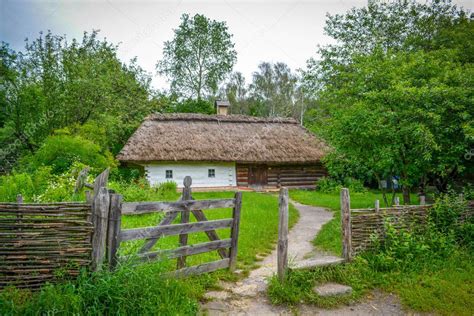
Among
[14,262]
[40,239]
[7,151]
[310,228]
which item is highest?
[7,151]

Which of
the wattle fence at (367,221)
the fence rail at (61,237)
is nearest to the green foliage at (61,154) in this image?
the fence rail at (61,237)

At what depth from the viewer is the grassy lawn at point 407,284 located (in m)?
4.36

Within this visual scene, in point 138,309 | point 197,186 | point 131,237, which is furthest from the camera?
point 197,186

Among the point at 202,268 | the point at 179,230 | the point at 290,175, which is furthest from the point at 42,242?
the point at 290,175

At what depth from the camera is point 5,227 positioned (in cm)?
360

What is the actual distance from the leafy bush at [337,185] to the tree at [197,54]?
13942mm

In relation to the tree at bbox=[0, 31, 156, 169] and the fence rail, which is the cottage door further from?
the fence rail

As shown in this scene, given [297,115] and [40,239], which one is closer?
[40,239]

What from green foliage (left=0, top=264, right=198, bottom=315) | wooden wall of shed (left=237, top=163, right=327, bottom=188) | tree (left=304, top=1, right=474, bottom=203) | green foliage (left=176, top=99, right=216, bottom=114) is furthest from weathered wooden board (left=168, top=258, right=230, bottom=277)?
green foliage (left=176, top=99, right=216, bottom=114)

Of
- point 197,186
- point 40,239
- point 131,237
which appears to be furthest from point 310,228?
point 197,186

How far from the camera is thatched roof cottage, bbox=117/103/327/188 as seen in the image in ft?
60.1

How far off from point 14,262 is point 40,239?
1.19 ft

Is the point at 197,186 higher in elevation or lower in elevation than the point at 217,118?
lower

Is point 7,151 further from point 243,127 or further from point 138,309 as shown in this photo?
point 138,309
